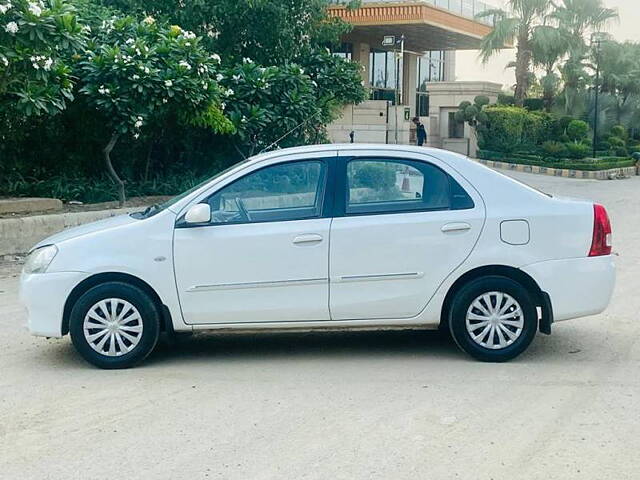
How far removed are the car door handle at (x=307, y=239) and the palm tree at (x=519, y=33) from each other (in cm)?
3333

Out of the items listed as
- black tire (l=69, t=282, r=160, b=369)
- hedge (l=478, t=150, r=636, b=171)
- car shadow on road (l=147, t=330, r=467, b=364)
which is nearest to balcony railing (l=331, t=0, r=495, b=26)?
hedge (l=478, t=150, r=636, b=171)

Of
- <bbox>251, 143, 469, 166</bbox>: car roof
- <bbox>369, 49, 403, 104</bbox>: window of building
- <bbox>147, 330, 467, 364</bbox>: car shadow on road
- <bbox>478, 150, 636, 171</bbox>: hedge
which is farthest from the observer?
<bbox>369, 49, 403, 104</bbox>: window of building

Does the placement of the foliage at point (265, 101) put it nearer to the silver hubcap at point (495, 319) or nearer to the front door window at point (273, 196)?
the front door window at point (273, 196)

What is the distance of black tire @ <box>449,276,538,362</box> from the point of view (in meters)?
6.52

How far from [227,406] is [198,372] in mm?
896

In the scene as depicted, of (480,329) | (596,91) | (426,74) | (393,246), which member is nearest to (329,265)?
(393,246)

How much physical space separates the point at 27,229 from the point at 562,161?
25.8 m

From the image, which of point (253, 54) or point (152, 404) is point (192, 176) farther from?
point (152, 404)

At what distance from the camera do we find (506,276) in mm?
6586

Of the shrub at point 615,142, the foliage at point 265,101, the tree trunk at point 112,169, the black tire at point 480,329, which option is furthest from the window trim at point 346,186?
the shrub at point 615,142

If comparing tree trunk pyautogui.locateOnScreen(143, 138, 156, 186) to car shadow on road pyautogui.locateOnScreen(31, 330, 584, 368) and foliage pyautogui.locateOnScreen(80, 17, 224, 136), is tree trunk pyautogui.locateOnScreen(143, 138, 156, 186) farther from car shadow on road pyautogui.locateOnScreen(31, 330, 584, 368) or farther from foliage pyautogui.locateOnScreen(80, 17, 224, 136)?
car shadow on road pyautogui.locateOnScreen(31, 330, 584, 368)

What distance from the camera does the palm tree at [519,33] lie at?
3784 cm

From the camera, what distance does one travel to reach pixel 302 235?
21.2ft

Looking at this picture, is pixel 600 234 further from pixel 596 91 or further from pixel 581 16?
pixel 581 16
